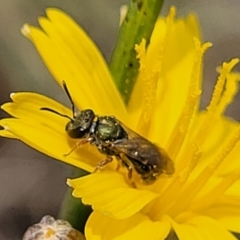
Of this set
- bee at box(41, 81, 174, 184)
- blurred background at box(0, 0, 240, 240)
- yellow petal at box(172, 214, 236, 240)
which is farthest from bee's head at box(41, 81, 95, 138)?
blurred background at box(0, 0, 240, 240)

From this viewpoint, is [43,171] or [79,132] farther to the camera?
[43,171]

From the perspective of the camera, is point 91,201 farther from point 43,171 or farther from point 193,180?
point 43,171

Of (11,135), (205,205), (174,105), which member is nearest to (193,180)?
(205,205)

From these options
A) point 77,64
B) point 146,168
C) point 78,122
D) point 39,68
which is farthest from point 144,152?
point 39,68

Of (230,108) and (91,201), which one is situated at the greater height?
(91,201)

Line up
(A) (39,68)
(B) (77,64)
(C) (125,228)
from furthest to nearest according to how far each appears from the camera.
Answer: (A) (39,68)
(B) (77,64)
(C) (125,228)

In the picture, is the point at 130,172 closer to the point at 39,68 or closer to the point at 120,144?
the point at 120,144
